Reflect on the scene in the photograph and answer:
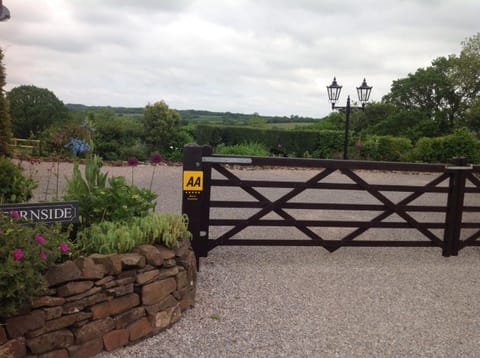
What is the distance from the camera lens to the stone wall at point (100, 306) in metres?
2.94

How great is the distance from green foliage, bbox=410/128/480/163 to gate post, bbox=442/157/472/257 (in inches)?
447

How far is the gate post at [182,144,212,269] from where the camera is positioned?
517 cm

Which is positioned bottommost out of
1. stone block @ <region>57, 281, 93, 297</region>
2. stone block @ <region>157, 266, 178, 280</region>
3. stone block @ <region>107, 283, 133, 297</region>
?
stone block @ <region>107, 283, 133, 297</region>

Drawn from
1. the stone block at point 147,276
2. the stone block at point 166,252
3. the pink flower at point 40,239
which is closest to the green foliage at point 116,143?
the stone block at point 166,252

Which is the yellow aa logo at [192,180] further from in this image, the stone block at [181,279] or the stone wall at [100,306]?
the stone block at [181,279]

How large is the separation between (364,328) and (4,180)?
170 inches

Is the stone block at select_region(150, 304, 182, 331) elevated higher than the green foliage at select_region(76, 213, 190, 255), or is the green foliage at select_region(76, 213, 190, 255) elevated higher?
the green foliage at select_region(76, 213, 190, 255)

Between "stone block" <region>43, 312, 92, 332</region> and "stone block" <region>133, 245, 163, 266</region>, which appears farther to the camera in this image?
"stone block" <region>133, 245, 163, 266</region>

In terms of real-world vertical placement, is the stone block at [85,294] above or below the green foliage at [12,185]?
below

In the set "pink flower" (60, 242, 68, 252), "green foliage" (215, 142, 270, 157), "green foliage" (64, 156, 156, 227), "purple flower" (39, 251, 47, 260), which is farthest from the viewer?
"green foliage" (215, 142, 270, 157)

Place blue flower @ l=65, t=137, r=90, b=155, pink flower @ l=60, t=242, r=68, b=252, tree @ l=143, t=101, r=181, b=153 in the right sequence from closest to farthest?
1. pink flower @ l=60, t=242, r=68, b=252
2. blue flower @ l=65, t=137, r=90, b=155
3. tree @ l=143, t=101, r=181, b=153

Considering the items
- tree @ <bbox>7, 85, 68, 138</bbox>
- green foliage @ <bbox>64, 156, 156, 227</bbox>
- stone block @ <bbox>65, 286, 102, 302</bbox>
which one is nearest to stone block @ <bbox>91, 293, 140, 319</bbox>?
stone block @ <bbox>65, 286, 102, 302</bbox>

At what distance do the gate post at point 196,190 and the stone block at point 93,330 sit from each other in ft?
6.48

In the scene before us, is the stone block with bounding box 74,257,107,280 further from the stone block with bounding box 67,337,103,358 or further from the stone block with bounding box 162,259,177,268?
the stone block with bounding box 162,259,177,268
